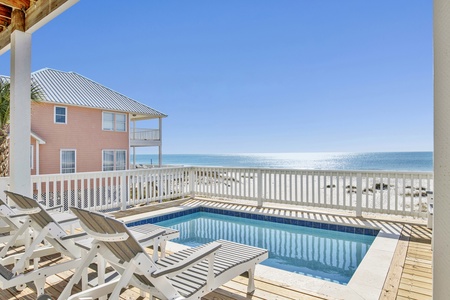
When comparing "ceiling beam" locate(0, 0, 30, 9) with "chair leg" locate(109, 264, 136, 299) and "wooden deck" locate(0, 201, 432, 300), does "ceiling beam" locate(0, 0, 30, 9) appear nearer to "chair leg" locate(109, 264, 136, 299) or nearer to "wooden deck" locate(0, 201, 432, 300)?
"wooden deck" locate(0, 201, 432, 300)

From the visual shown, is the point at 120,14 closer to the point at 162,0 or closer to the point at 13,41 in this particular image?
the point at 162,0

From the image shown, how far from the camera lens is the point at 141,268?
175cm

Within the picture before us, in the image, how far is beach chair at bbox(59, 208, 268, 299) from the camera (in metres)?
1.77

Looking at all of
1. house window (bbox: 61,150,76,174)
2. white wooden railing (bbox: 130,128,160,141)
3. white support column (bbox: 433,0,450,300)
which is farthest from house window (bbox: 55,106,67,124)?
white support column (bbox: 433,0,450,300)

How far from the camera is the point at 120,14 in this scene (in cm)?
1311

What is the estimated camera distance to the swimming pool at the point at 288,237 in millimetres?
3746

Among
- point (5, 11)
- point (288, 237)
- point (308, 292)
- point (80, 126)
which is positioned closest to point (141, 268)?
point (308, 292)

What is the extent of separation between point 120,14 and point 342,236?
43.3 ft

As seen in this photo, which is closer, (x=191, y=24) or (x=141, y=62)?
(x=191, y=24)

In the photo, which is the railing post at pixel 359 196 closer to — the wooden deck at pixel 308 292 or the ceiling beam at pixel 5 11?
the wooden deck at pixel 308 292

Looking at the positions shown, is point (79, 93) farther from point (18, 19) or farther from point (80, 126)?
point (18, 19)

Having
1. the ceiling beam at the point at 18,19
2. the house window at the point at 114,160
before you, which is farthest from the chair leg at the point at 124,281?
the house window at the point at 114,160

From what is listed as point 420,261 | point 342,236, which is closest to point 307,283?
point 420,261

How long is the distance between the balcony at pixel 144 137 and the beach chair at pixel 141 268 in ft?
52.1
